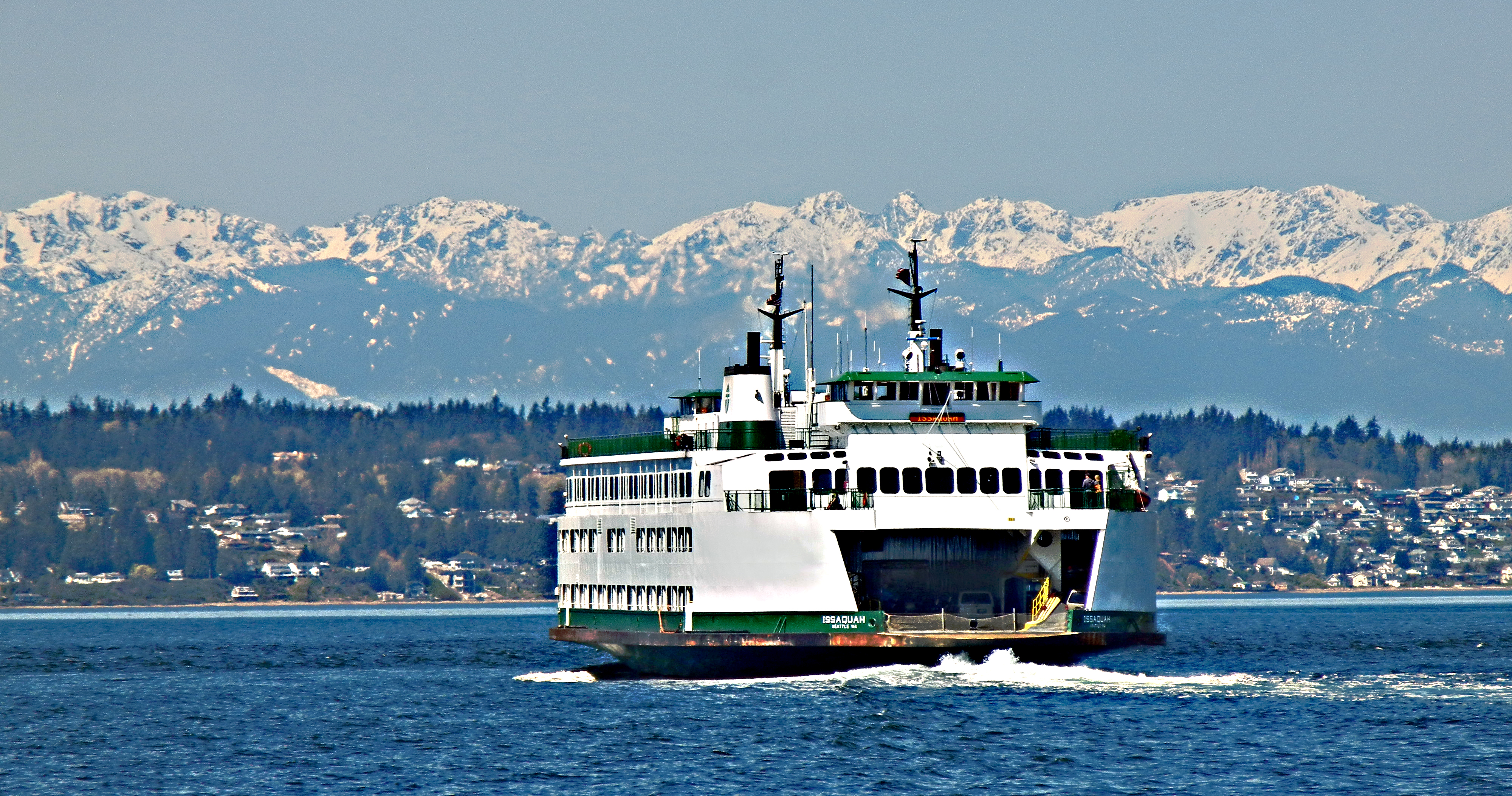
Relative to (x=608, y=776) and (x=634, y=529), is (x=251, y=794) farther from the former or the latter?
(x=634, y=529)

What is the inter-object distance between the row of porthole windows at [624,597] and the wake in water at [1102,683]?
2248mm

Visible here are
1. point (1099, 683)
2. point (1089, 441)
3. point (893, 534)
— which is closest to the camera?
point (893, 534)

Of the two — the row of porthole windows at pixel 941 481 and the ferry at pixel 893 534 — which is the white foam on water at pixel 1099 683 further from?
the row of porthole windows at pixel 941 481

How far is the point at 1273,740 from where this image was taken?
51.8 meters

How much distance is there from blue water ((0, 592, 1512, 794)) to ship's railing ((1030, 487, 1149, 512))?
168 inches

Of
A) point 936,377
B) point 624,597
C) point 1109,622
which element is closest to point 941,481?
point 936,377

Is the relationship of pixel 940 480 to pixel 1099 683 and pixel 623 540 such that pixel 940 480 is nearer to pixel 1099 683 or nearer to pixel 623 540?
pixel 1099 683

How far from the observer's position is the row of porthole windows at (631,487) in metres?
64.1

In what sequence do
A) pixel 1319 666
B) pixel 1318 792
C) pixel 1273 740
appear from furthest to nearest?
pixel 1319 666 → pixel 1273 740 → pixel 1318 792

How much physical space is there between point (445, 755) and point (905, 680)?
12131 millimetres

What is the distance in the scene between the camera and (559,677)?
245 ft

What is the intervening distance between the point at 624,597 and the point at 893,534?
37.2 ft

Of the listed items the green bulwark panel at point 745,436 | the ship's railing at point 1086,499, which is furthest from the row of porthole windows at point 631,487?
the ship's railing at point 1086,499

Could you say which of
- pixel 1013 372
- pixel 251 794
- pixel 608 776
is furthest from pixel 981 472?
pixel 251 794
